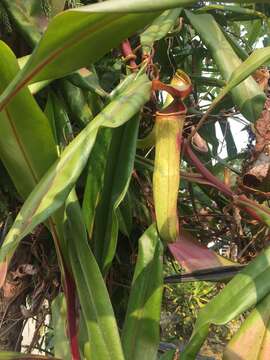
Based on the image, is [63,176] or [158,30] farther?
[158,30]

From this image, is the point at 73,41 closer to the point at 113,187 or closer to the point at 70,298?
the point at 113,187

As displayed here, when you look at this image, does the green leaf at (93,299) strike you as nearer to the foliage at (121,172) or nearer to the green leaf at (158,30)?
the foliage at (121,172)

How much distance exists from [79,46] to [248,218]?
12.9 inches

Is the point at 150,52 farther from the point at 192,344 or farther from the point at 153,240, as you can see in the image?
the point at 192,344

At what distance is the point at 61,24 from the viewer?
411 mm

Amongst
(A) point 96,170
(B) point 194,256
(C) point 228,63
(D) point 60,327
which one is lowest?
(D) point 60,327

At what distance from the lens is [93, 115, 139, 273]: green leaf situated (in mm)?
525

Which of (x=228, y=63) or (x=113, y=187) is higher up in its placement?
(x=228, y=63)

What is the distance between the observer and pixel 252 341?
46cm

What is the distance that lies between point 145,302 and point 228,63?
30 cm

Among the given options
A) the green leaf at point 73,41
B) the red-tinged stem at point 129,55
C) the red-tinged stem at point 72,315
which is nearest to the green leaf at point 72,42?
the green leaf at point 73,41

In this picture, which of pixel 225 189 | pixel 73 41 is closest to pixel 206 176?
pixel 225 189

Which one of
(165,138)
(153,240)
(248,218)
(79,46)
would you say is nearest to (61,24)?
(79,46)

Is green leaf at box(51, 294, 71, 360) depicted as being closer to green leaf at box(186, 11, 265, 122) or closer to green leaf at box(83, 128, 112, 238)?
green leaf at box(83, 128, 112, 238)
